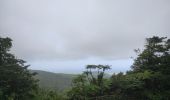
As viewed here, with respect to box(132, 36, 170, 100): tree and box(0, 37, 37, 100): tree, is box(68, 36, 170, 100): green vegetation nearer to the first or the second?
box(132, 36, 170, 100): tree

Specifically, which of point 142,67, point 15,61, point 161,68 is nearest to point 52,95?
point 15,61

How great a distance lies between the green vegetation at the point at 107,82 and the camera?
28.4 metres

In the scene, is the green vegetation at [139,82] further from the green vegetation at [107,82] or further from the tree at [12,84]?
the tree at [12,84]

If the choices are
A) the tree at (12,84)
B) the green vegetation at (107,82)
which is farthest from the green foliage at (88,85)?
the tree at (12,84)

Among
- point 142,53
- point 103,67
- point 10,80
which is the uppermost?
point 142,53

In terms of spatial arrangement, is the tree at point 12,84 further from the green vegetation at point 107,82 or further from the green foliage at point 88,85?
the green foliage at point 88,85

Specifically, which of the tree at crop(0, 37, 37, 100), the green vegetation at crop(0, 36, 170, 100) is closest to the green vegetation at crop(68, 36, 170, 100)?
the green vegetation at crop(0, 36, 170, 100)

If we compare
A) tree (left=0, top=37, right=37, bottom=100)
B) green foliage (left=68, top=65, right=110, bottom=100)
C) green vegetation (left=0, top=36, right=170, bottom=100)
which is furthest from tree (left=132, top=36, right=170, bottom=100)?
tree (left=0, top=37, right=37, bottom=100)

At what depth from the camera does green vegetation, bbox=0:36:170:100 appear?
28.4 metres

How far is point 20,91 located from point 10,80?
1824 mm

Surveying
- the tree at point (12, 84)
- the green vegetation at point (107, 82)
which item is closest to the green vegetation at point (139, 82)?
the green vegetation at point (107, 82)

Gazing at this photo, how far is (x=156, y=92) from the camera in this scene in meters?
30.1

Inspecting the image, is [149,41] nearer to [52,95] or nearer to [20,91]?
[52,95]

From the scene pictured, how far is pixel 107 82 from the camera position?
2912 cm
